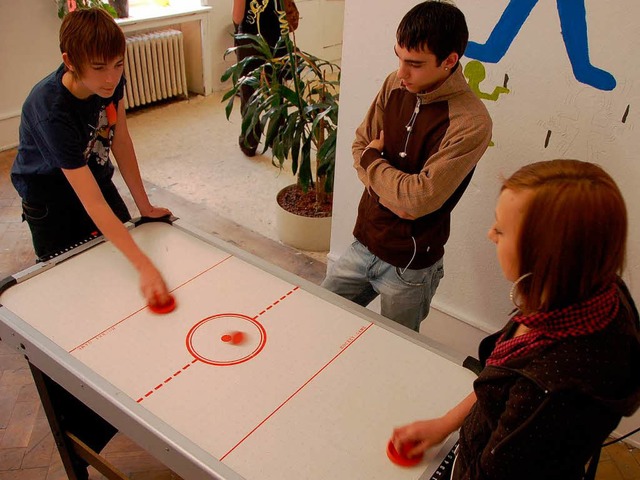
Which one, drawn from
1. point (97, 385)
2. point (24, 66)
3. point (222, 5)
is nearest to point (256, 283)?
point (97, 385)

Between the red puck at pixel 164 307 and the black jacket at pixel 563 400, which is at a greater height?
the black jacket at pixel 563 400

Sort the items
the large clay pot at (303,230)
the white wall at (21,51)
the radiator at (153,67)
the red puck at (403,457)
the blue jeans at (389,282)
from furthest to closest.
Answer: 1. the radiator at (153,67)
2. the white wall at (21,51)
3. the large clay pot at (303,230)
4. the blue jeans at (389,282)
5. the red puck at (403,457)

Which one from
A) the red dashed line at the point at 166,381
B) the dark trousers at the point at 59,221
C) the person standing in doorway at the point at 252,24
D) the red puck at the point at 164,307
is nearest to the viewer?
the red dashed line at the point at 166,381

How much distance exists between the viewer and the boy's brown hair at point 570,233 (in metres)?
0.74

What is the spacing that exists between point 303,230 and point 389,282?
1395 millimetres

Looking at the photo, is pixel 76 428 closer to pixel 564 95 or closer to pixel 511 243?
pixel 511 243

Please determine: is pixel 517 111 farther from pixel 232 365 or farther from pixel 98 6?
pixel 98 6

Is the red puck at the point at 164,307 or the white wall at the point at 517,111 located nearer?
the red puck at the point at 164,307

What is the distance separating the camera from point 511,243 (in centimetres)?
81

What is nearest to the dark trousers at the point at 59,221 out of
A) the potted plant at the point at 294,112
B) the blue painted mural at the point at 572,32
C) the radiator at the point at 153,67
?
the potted plant at the point at 294,112

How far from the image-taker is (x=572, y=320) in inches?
31.0

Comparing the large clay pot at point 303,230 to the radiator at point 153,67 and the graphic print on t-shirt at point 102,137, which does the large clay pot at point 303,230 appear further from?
the radiator at point 153,67

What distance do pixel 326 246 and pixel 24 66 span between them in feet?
8.19

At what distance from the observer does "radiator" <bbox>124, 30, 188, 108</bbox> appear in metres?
4.31
